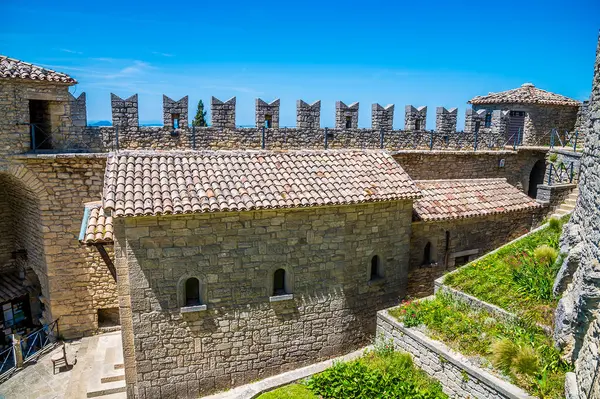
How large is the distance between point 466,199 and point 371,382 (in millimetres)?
8235

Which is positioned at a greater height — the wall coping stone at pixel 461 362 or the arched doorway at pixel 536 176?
the arched doorway at pixel 536 176

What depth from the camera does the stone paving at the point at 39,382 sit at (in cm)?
1125

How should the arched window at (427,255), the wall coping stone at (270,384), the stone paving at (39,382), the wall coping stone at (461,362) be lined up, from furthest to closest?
the arched window at (427,255)
the stone paving at (39,382)
the wall coping stone at (270,384)
the wall coping stone at (461,362)

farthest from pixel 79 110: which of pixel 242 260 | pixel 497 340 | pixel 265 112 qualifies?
pixel 497 340

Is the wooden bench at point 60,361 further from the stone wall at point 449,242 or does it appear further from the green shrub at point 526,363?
the green shrub at point 526,363

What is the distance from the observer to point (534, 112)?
20891 millimetres

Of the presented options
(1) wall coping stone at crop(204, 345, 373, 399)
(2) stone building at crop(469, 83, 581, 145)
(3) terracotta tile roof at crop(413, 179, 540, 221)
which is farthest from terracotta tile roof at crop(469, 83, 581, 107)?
(1) wall coping stone at crop(204, 345, 373, 399)

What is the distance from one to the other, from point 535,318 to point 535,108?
15.2 meters

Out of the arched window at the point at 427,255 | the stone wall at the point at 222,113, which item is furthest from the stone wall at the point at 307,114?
the arched window at the point at 427,255

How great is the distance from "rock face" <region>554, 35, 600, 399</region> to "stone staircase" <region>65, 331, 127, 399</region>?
31.0 ft

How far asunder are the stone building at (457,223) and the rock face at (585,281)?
4194 mm

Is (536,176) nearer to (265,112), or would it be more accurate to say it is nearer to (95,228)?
(265,112)

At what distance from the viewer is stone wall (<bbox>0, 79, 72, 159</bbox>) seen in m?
11.9

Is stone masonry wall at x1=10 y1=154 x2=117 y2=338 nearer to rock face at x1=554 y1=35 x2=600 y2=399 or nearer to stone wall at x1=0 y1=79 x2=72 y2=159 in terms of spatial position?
stone wall at x1=0 y1=79 x2=72 y2=159
